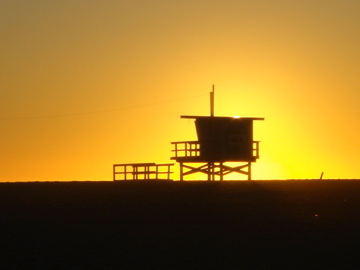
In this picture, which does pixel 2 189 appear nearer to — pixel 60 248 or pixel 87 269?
pixel 60 248

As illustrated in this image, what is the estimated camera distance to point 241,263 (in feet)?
66.3

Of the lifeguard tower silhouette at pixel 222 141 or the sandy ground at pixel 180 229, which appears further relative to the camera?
the lifeguard tower silhouette at pixel 222 141

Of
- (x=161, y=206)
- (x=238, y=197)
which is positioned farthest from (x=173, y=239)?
(x=238, y=197)

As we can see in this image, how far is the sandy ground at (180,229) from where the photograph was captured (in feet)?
67.0

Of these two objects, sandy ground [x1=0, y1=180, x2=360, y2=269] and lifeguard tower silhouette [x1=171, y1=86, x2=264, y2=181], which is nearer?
sandy ground [x1=0, y1=180, x2=360, y2=269]

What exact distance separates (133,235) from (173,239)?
1.13m

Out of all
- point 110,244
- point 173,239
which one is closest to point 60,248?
point 110,244

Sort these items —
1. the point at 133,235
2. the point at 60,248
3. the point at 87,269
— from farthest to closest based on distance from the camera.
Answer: the point at 133,235 < the point at 60,248 < the point at 87,269

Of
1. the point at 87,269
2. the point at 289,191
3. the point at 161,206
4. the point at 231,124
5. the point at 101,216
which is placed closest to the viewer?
the point at 87,269

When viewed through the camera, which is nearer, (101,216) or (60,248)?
(60,248)

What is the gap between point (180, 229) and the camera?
24.2 metres

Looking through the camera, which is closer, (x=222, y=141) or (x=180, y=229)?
(x=180, y=229)

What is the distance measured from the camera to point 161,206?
94.0 ft

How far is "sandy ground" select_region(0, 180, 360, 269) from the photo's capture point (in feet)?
67.0
